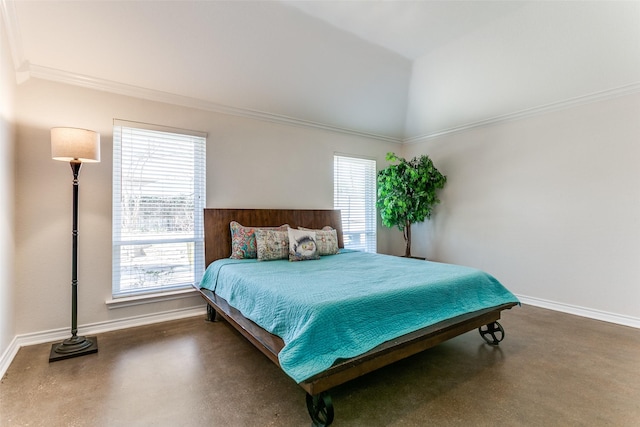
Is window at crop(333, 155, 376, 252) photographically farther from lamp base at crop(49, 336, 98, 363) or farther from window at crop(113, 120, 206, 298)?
lamp base at crop(49, 336, 98, 363)

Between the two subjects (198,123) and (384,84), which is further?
(384,84)

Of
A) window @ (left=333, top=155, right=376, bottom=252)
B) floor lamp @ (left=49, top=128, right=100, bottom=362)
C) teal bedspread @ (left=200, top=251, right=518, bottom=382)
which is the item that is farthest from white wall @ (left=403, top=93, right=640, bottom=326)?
floor lamp @ (left=49, top=128, right=100, bottom=362)

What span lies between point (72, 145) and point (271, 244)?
6.40 ft

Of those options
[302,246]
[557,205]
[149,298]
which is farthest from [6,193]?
[557,205]

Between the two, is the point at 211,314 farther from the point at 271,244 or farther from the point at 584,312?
the point at 584,312

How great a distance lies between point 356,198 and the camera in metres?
5.11

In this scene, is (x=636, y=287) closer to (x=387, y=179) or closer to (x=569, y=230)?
(x=569, y=230)

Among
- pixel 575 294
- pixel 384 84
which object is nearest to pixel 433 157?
pixel 384 84

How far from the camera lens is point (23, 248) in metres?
2.71

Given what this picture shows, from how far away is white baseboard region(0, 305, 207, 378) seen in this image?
2.44m

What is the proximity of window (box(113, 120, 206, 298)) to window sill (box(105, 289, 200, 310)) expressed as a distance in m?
0.06

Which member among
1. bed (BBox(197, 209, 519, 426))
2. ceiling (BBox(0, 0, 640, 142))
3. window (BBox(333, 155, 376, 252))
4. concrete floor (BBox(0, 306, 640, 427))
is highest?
ceiling (BBox(0, 0, 640, 142))

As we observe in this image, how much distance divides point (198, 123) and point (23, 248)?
2.00 metres

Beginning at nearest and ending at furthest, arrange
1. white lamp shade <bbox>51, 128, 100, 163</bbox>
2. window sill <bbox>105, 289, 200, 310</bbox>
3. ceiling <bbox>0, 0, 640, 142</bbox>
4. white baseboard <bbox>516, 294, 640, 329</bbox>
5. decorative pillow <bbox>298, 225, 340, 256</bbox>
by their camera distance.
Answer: white lamp shade <bbox>51, 128, 100, 163</bbox>, ceiling <bbox>0, 0, 640, 142</bbox>, window sill <bbox>105, 289, 200, 310</bbox>, white baseboard <bbox>516, 294, 640, 329</bbox>, decorative pillow <bbox>298, 225, 340, 256</bbox>
